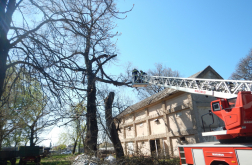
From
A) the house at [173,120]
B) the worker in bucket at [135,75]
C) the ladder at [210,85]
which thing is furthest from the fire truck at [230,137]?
the worker in bucket at [135,75]

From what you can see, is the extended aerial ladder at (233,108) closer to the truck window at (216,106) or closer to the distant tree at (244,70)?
the truck window at (216,106)

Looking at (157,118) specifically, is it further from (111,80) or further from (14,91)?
(14,91)

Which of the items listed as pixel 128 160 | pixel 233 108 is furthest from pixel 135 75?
pixel 233 108

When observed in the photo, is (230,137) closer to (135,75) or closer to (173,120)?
(173,120)

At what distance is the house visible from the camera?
13.8 metres

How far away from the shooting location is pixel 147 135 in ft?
63.6

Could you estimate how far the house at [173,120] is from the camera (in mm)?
13828

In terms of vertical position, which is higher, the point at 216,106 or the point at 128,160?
the point at 216,106

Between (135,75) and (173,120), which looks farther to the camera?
(173,120)

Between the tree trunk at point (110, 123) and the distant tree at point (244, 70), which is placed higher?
the distant tree at point (244, 70)

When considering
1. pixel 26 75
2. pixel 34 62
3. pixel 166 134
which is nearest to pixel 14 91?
pixel 26 75

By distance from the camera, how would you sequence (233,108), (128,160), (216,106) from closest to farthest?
1. (233,108)
2. (216,106)
3. (128,160)

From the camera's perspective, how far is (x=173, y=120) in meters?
15.9

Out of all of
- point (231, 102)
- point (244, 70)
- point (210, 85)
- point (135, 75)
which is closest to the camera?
point (231, 102)
